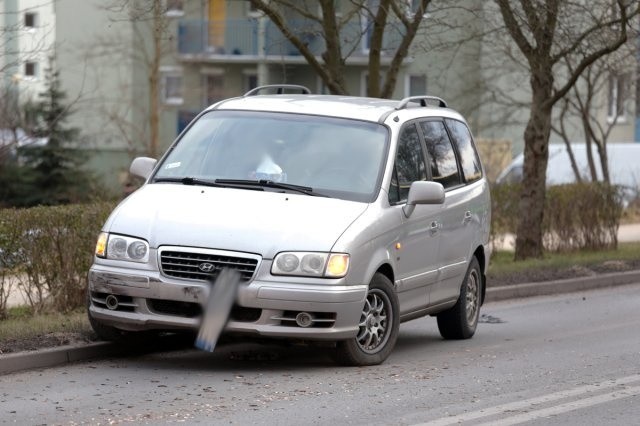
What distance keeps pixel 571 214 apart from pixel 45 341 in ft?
41.8

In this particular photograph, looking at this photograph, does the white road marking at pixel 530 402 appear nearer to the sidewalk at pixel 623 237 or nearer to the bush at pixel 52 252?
the bush at pixel 52 252

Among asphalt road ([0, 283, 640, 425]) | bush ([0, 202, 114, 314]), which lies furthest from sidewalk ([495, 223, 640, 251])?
bush ([0, 202, 114, 314])

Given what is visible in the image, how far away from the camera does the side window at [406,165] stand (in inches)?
408

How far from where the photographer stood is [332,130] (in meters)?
10.6

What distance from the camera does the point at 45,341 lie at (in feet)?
32.5

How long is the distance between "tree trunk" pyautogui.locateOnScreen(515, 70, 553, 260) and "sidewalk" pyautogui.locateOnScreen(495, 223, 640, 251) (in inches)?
40.8

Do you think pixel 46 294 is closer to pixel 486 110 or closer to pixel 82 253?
pixel 82 253

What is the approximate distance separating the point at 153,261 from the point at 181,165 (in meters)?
1.39

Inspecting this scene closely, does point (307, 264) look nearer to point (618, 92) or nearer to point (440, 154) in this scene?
point (440, 154)

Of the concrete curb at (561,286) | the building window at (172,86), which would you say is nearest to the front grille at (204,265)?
the concrete curb at (561,286)

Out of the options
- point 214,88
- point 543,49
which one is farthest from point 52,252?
point 214,88

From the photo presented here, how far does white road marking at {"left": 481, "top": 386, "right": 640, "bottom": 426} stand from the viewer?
778 cm

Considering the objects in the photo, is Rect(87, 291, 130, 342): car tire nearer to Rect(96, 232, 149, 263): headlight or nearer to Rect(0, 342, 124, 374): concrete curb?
Rect(0, 342, 124, 374): concrete curb

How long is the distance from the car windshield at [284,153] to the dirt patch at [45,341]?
130 cm
